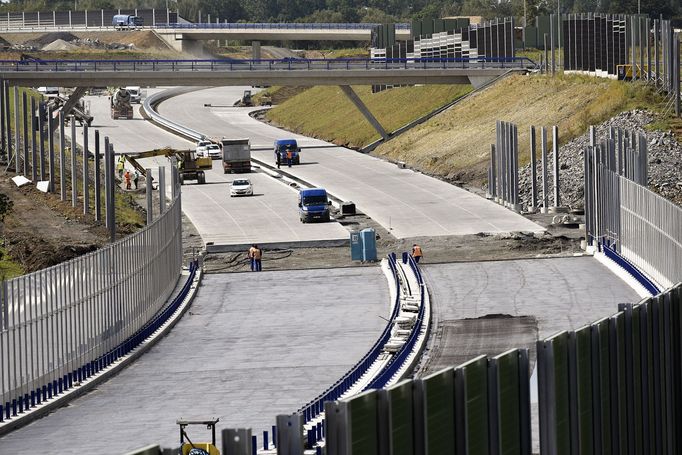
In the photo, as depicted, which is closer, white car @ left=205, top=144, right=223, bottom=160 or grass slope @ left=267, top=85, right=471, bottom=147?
white car @ left=205, top=144, right=223, bottom=160

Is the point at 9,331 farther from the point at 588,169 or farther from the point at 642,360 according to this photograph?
the point at 588,169

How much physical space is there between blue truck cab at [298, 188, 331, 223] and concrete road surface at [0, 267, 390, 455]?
698 inches

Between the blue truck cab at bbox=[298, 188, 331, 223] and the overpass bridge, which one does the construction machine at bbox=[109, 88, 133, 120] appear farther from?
the blue truck cab at bbox=[298, 188, 331, 223]

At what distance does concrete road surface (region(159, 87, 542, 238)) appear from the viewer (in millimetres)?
73188

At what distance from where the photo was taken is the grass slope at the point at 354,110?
122m

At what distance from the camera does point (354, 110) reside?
131875 mm

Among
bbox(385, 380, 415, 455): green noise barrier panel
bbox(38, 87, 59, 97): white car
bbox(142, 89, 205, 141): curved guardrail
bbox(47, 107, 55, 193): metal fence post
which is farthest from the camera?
bbox(38, 87, 59, 97): white car

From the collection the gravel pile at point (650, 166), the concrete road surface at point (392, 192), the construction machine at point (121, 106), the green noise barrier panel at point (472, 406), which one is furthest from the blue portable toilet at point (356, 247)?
the construction machine at point (121, 106)

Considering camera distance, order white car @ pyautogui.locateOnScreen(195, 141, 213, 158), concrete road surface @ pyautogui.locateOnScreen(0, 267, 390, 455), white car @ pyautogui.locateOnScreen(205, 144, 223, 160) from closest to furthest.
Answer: concrete road surface @ pyautogui.locateOnScreen(0, 267, 390, 455)
white car @ pyautogui.locateOnScreen(195, 141, 213, 158)
white car @ pyautogui.locateOnScreen(205, 144, 223, 160)

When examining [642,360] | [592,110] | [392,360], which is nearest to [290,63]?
[592,110]

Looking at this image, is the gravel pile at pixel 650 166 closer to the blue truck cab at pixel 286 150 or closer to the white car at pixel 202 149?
the blue truck cab at pixel 286 150

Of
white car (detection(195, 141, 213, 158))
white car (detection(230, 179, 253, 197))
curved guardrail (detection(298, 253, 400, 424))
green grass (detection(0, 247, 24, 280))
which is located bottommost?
white car (detection(230, 179, 253, 197))

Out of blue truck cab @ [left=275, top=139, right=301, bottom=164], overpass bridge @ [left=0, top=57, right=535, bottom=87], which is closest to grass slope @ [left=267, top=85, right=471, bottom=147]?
overpass bridge @ [left=0, top=57, right=535, bottom=87]

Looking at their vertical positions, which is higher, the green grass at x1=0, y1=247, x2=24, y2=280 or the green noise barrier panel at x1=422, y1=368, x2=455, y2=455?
the green noise barrier panel at x1=422, y1=368, x2=455, y2=455
